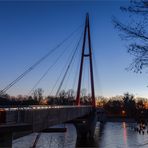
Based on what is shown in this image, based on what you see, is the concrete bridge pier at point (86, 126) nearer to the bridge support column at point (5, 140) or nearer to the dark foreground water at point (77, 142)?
the dark foreground water at point (77, 142)

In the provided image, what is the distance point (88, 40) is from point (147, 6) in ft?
203

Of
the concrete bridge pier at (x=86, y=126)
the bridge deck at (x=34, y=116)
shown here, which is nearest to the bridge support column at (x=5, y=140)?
the bridge deck at (x=34, y=116)

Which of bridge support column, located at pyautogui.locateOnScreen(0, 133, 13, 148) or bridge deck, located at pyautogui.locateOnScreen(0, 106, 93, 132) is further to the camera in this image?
bridge deck, located at pyautogui.locateOnScreen(0, 106, 93, 132)

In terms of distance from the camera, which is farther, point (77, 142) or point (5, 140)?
point (77, 142)

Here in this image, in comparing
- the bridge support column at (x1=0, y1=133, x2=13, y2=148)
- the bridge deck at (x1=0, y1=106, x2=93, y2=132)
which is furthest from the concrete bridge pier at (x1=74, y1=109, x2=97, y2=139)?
the bridge support column at (x1=0, y1=133, x2=13, y2=148)

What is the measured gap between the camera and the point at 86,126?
271 ft

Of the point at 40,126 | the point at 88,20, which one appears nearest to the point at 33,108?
the point at 40,126

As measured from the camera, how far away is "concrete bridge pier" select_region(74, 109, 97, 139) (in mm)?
82062

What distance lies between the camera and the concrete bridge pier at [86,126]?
82062mm

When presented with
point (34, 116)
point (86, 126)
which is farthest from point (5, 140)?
point (86, 126)

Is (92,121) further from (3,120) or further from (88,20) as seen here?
(3,120)

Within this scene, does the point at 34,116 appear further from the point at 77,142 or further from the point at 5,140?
the point at 77,142

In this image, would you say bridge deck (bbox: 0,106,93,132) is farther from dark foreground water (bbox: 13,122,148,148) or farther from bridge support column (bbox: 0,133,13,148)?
dark foreground water (bbox: 13,122,148,148)

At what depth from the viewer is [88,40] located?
75938 mm
